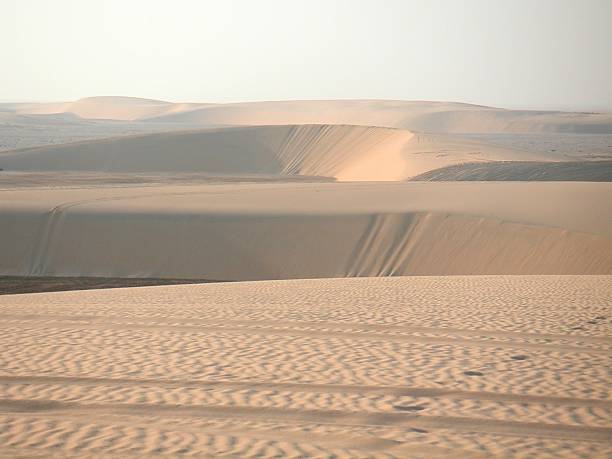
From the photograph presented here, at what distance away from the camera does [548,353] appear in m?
8.39

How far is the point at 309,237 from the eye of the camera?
20969 mm

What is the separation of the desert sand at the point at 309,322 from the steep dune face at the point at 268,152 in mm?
11454

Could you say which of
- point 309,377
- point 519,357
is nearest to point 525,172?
point 519,357

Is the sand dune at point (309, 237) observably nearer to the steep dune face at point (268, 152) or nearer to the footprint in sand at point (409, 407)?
the footprint in sand at point (409, 407)

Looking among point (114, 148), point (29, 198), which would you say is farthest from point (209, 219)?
point (114, 148)

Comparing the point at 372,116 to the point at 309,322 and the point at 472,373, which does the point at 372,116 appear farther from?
the point at 472,373

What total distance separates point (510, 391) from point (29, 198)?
69.4 feet

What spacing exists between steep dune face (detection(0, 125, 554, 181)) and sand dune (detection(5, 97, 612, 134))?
59.4m

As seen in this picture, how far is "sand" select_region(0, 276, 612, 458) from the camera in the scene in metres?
5.86

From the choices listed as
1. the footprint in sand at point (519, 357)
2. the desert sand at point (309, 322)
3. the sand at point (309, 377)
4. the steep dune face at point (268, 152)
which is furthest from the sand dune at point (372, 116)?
the footprint in sand at point (519, 357)

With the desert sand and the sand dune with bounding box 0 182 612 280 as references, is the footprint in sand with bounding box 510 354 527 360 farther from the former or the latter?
the sand dune with bounding box 0 182 612 280

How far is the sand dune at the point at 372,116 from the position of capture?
111325 mm

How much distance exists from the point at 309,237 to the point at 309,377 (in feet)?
44.5

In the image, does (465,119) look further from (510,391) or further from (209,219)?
(510,391)
